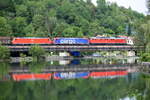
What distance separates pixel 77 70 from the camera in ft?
198

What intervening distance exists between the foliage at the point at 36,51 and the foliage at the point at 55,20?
888 inches

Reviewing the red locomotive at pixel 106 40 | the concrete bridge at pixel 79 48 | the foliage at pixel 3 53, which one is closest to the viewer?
the foliage at pixel 3 53

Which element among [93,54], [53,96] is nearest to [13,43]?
[93,54]

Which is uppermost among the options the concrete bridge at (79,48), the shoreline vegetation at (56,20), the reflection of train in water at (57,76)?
the shoreline vegetation at (56,20)

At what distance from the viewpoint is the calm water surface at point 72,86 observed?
36.2 m

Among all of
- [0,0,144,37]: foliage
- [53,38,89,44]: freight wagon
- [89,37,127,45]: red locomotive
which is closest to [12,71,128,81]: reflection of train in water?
[53,38,89,44]: freight wagon

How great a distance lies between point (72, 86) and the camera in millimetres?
43438

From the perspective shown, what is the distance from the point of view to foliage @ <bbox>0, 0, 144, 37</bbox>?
138 metres

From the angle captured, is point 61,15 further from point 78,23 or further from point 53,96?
point 53,96

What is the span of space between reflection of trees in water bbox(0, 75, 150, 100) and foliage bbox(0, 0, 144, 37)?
223ft

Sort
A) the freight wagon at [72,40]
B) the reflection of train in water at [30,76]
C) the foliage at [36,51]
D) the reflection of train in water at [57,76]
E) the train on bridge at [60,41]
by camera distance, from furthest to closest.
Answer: the freight wagon at [72,40]
the train on bridge at [60,41]
the foliage at [36,51]
the reflection of train in water at [57,76]
the reflection of train in water at [30,76]

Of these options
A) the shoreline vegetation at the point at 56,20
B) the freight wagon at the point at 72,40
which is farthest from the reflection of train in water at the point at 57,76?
the shoreline vegetation at the point at 56,20

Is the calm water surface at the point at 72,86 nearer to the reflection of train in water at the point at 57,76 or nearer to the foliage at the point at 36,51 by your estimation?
the reflection of train in water at the point at 57,76

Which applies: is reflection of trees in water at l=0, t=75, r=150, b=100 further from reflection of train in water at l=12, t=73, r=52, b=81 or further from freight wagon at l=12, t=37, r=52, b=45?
freight wagon at l=12, t=37, r=52, b=45
